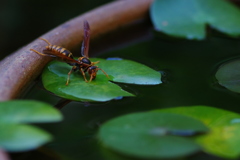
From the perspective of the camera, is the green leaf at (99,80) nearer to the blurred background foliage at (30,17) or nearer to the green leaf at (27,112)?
the green leaf at (27,112)

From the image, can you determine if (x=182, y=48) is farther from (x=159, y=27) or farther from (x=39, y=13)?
(x=39, y=13)

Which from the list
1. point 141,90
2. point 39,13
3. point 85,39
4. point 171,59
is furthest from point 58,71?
point 39,13

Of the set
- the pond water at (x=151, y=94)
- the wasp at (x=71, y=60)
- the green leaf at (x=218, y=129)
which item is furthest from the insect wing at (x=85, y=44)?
the green leaf at (x=218, y=129)

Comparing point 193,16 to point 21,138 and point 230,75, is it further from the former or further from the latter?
point 21,138

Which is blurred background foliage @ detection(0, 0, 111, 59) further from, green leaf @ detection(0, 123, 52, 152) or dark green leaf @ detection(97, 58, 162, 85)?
green leaf @ detection(0, 123, 52, 152)

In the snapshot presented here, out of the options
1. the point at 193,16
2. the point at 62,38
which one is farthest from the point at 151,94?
the point at 193,16
